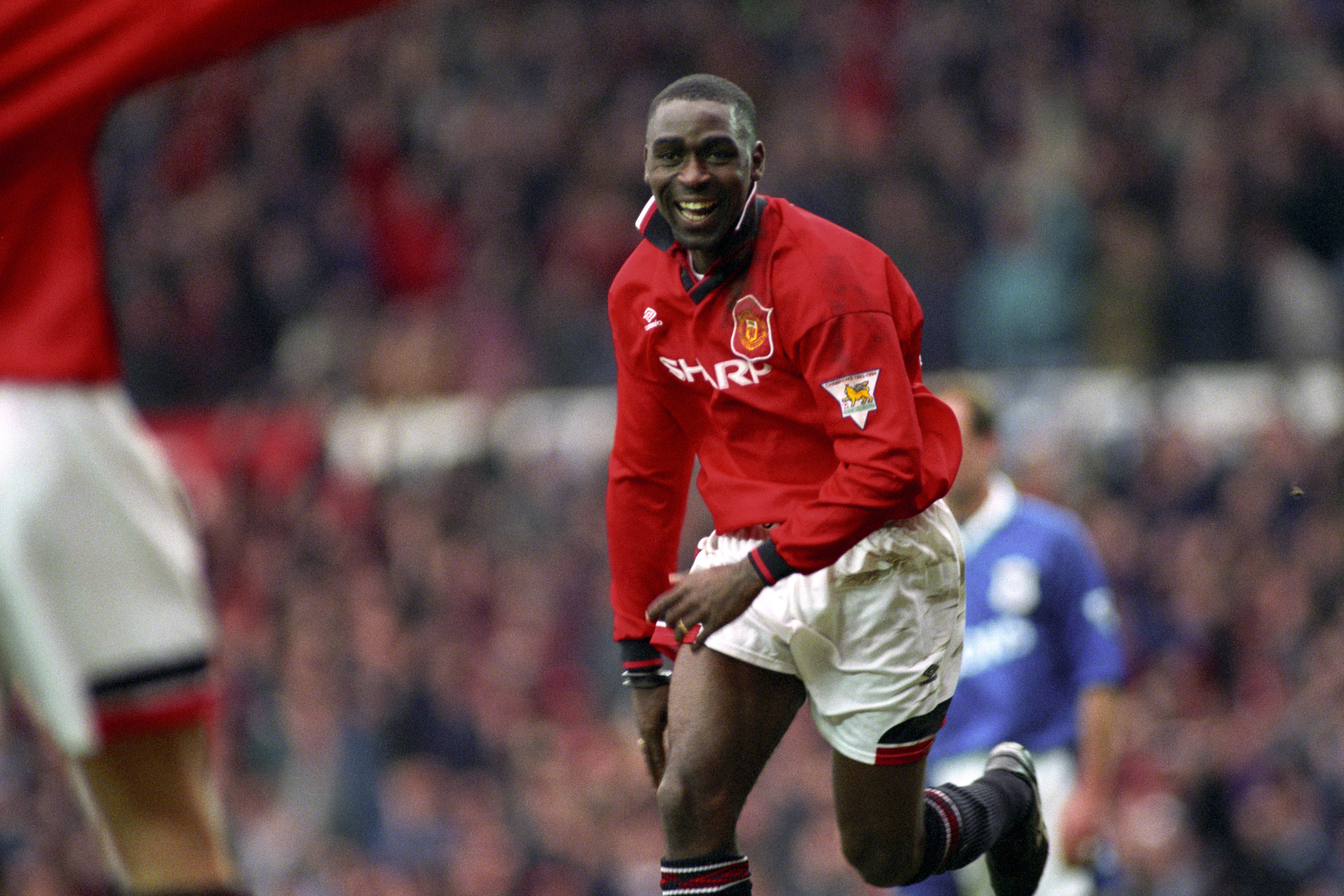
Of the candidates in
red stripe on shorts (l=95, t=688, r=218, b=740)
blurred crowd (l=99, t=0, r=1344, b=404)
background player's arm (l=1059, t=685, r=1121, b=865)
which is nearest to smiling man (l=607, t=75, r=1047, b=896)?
red stripe on shorts (l=95, t=688, r=218, b=740)

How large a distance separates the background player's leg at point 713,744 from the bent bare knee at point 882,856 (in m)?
0.27

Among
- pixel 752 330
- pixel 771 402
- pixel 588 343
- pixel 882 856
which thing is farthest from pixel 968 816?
pixel 588 343

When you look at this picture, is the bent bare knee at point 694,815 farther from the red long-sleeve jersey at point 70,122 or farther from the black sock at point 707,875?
the red long-sleeve jersey at point 70,122

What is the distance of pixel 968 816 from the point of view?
362cm

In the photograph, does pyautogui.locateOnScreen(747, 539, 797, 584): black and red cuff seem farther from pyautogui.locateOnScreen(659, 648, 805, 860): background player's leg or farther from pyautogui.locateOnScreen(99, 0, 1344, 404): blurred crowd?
pyautogui.locateOnScreen(99, 0, 1344, 404): blurred crowd

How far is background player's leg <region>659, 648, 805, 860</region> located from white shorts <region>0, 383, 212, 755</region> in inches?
37.6

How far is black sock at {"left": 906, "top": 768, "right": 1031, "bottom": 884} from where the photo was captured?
3.51 meters

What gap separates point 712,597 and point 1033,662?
2377 mm

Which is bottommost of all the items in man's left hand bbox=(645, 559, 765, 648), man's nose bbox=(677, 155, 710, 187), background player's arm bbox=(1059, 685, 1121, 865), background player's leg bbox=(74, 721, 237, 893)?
background player's arm bbox=(1059, 685, 1121, 865)

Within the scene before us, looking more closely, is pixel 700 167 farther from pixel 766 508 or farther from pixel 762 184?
pixel 762 184

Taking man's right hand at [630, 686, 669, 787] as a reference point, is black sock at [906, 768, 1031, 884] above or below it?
below

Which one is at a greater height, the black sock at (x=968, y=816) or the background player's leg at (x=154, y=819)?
the background player's leg at (x=154, y=819)

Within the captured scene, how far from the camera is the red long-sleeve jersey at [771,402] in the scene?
299 cm

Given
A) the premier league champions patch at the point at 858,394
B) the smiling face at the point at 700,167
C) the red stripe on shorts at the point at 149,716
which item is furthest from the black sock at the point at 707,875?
the smiling face at the point at 700,167
